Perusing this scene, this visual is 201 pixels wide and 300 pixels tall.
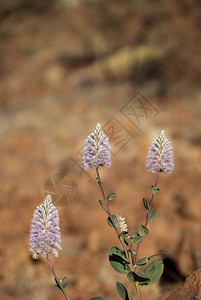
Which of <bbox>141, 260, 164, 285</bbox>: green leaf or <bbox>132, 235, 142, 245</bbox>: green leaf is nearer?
<bbox>132, 235, 142, 245</bbox>: green leaf

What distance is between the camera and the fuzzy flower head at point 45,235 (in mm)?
1822

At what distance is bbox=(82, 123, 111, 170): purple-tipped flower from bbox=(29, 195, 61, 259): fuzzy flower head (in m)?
0.27

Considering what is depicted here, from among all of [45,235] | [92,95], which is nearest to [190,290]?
[45,235]

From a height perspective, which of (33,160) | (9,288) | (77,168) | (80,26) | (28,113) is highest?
(80,26)

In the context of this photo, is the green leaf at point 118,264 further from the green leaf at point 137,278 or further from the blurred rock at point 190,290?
the blurred rock at point 190,290

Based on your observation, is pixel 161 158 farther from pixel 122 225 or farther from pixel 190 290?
pixel 190 290

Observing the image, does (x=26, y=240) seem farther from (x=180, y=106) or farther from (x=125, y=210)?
(x=180, y=106)

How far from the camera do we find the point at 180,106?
4730mm

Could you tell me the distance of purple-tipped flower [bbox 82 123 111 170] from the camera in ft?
6.35

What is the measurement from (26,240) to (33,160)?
989 millimetres

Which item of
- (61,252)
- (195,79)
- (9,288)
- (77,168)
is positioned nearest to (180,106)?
(195,79)

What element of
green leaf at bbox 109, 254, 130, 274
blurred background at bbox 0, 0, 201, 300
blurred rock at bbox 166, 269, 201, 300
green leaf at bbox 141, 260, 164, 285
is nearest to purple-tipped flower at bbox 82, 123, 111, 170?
green leaf at bbox 109, 254, 130, 274

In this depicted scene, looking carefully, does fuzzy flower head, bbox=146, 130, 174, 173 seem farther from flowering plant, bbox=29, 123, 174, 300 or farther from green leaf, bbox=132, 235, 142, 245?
green leaf, bbox=132, 235, 142, 245

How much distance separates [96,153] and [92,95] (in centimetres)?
293
